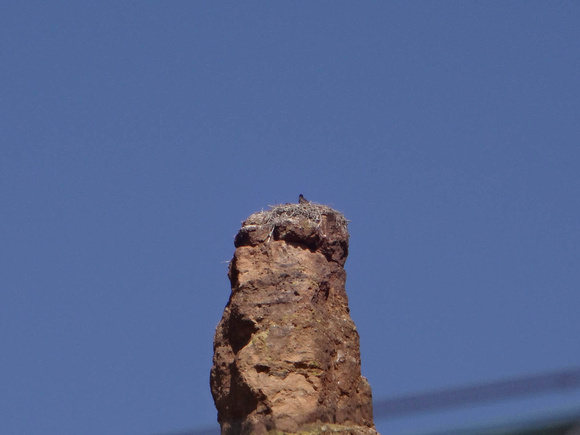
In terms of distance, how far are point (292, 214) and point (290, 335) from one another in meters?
1.71

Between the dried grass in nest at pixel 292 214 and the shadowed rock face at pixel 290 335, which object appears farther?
the dried grass in nest at pixel 292 214

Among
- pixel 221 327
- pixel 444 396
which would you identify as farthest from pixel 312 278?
pixel 444 396

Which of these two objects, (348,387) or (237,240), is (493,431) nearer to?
(348,387)

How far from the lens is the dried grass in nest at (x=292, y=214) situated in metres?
11.5

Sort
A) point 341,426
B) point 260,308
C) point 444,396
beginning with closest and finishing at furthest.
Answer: point 444,396 → point 341,426 → point 260,308

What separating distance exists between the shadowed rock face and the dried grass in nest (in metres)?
0.01

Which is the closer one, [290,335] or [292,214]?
[290,335]

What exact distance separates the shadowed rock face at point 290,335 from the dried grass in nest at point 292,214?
0.01 m

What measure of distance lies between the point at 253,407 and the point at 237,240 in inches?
89.6

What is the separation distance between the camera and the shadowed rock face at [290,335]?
10.1 metres

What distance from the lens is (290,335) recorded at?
10.4m

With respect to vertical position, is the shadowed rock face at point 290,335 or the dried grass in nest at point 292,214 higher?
the dried grass in nest at point 292,214

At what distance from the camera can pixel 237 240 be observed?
1162 cm

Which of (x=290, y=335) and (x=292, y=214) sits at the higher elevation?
(x=292, y=214)
